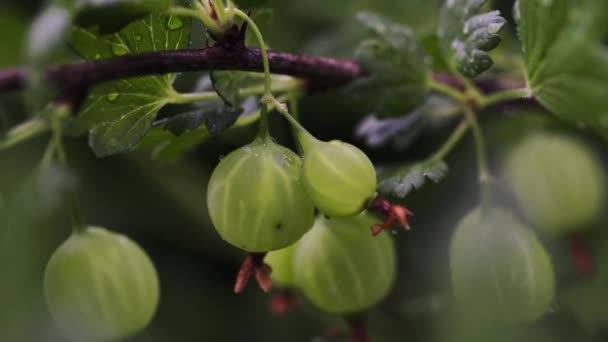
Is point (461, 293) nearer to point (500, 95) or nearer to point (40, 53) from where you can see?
point (500, 95)

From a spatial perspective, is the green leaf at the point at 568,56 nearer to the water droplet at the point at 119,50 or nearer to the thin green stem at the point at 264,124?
the thin green stem at the point at 264,124

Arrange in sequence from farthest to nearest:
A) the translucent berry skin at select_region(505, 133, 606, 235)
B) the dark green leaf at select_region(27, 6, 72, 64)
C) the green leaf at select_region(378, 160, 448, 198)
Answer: the translucent berry skin at select_region(505, 133, 606, 235) < the green leaf at select_region(378, 160, 448, 198) < the dark green leaf at select_region(27, 6, 72, 64)

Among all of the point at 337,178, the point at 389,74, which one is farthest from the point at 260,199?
the point at 389,74

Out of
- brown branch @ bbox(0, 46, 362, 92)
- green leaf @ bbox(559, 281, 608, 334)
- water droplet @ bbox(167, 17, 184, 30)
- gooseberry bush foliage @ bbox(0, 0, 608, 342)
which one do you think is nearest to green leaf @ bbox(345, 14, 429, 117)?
gooseberry bush foliage @ bbox(0, 0, 608, 342)

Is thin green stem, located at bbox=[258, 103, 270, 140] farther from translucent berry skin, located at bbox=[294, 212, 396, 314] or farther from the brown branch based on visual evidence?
translucent berry skin, located at bbox=[294, 212, 396, 314]

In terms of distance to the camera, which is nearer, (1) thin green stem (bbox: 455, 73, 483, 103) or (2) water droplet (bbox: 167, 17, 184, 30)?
(2) water droplet (bbox: 167, 17, 184, 30)

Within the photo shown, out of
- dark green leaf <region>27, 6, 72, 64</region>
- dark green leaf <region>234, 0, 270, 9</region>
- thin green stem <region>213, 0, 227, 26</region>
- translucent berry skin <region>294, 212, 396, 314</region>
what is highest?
dark green leaf <region>27, 6, 72, 64</region>
